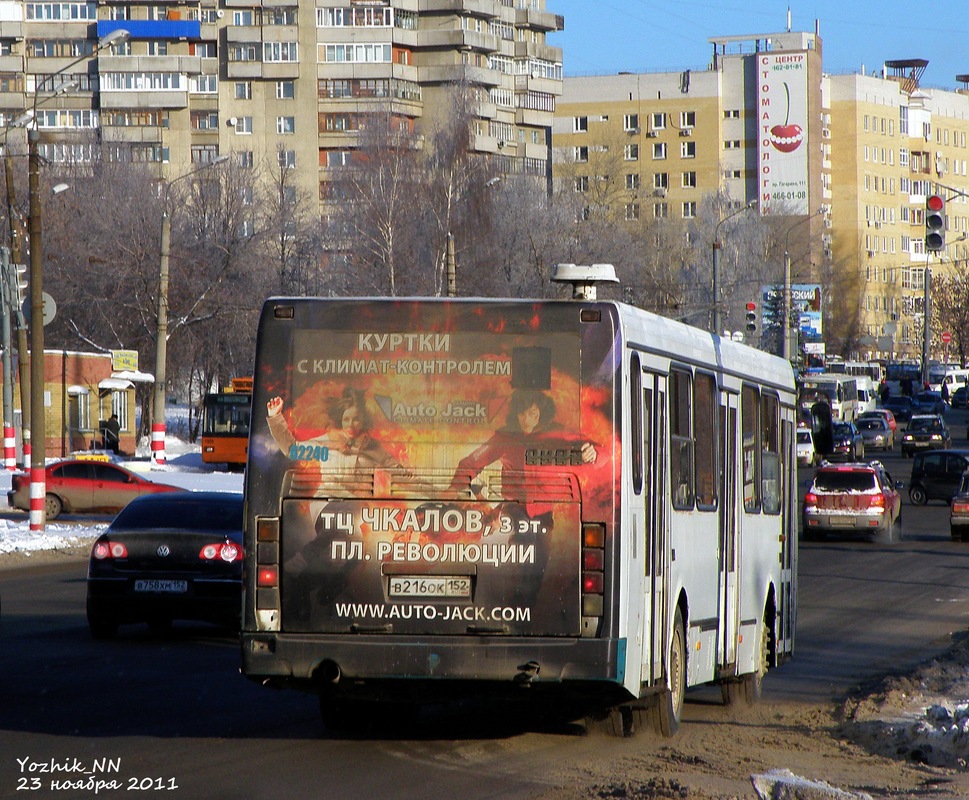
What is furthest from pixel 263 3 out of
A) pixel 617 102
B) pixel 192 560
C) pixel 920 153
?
pixel 192 560

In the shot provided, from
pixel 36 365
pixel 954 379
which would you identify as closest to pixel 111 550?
pixel 36 365

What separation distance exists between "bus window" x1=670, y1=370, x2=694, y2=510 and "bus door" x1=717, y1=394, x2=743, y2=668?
2.84 ft

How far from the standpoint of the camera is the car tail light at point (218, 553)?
50.2 feet

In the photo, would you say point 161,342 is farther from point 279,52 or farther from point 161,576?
point 279,52

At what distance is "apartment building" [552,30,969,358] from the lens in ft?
460

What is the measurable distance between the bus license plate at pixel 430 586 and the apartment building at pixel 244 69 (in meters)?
102

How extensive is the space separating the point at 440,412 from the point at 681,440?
192 cm

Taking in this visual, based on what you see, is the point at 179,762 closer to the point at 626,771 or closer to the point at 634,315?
the point at 626,771

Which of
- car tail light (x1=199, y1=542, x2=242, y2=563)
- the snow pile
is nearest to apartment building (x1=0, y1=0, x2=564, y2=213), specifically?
car tail light (x1=199, y1=542, x2=242, y2=563)

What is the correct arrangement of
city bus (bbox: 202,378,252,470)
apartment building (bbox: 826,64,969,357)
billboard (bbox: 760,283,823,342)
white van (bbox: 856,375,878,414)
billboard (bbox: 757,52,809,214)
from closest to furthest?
city bus (bbox: 202,378,252,470), white van (bbox: 856,375,878,414), billboard (bbox: 760,283,823,342), billboard (bbox: 757,52,809,214), apartment building (bbox: 826,64,969,357)

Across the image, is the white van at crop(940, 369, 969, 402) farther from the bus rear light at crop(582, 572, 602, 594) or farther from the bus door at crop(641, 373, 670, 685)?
the bus rear light at crop(582, 572, 602, 594)

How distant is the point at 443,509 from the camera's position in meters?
8.85

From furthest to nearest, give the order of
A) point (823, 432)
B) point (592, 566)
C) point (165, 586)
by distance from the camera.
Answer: point (165, 586)
point (823, 432)
point (592, 566)

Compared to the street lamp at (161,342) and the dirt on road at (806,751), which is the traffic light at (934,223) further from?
the street lamp at (161,342)
